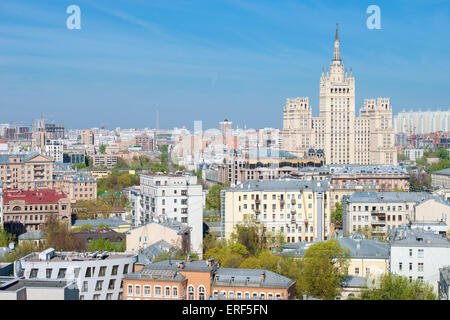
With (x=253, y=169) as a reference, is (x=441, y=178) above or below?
below

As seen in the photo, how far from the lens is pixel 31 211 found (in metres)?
18.6

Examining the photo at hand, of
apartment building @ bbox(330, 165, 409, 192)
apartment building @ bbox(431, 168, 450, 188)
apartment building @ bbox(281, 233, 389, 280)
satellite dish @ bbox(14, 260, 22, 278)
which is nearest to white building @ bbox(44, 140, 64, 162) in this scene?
apartment building @ bbox(330, 165, 409, 192)

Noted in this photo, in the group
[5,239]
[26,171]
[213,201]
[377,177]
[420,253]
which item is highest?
[26,171]

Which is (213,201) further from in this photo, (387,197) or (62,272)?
(62,272)

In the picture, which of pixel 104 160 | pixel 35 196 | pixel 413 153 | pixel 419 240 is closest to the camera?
pixel 419 240

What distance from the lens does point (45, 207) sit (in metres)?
18.7

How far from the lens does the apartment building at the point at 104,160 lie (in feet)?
152

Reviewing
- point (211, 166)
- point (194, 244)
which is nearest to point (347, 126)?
point (211, 166)

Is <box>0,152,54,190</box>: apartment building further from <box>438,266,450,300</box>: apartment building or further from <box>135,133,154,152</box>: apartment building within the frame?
<box>135,133,154,152</box>: apartment building

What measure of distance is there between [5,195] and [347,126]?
21.5m

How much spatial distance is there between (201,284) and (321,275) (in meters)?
1.66

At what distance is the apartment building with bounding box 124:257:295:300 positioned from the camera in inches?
327

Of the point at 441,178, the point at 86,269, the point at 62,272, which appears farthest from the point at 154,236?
the point at 441,178
